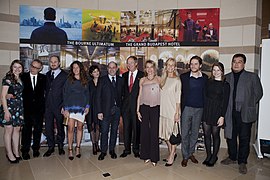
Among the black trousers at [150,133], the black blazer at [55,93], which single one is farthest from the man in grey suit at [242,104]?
the black blazer at [55,93]

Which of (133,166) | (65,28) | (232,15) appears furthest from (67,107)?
(232,15)

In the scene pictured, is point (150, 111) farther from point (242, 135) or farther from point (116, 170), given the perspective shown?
point (242, 135)

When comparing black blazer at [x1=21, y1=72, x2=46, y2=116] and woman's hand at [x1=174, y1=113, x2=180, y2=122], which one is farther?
black blazer at [x1=21, y1=72, x2=46, y2=116]

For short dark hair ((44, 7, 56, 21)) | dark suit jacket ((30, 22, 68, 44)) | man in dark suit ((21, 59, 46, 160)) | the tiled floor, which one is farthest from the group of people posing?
short dark hair ((44, 7, 56, 21))

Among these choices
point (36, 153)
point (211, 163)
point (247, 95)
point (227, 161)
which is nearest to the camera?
point (247, 95)

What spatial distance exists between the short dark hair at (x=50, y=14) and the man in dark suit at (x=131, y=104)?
198cm

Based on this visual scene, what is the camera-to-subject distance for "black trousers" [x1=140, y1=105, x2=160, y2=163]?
3.30 m

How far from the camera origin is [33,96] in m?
3.55

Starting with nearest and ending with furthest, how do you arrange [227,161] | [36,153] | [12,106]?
[12,106] < [227,161] < [36,153]

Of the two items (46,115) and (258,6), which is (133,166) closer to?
(46,115)

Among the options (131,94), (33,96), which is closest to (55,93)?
(33,96)

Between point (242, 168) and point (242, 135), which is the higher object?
point (242, 135)

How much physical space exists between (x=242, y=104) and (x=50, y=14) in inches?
161

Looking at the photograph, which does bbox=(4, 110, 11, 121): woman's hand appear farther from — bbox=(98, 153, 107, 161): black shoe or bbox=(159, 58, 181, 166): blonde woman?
bbox=(159, 58, 181, 166): blonde woman
